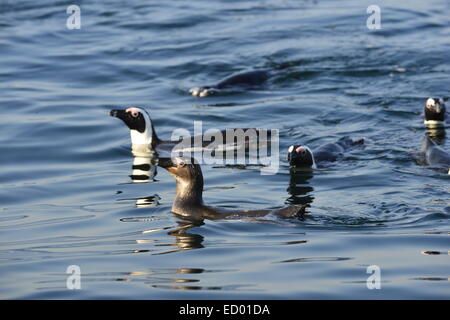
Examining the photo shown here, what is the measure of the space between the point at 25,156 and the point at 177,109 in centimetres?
372

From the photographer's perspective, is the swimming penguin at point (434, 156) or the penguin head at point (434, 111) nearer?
the swimming penguin at point (434, 156)

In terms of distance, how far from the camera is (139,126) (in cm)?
1616

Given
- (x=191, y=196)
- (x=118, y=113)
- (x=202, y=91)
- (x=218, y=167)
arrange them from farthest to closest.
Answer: (x=202, y=91) → (x=118, y=113) → (x=218, y=167) → (x=191, y=196)

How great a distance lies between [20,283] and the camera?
30.7 ft

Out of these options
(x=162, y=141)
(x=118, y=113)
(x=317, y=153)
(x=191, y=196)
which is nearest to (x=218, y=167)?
(x=317, y=153)

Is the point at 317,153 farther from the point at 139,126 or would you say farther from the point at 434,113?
the point at 139,126

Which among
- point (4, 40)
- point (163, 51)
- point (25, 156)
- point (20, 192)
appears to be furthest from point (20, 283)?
point (4, 40)

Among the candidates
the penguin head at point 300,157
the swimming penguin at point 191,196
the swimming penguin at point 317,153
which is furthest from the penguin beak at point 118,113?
the swimming penguin at point 191,196

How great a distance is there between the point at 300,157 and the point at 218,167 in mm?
1405

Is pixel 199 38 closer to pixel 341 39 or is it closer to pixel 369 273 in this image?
pixel 341 39

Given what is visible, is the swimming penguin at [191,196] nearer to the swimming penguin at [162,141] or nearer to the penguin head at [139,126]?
the swimming penguin at [162,141]

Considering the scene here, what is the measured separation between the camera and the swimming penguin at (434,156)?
13711mm

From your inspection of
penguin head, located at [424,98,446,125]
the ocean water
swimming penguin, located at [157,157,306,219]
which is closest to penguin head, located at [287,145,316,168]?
the ocean water

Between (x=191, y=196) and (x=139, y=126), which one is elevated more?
(x=139, y=126)
